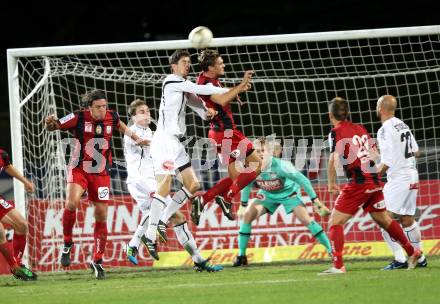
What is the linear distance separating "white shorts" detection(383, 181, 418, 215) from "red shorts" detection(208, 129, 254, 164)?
5.36ft

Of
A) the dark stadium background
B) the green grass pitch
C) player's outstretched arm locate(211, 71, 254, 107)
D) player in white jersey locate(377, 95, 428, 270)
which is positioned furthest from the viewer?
the dark stadium background

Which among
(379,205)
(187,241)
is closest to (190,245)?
(187,241)

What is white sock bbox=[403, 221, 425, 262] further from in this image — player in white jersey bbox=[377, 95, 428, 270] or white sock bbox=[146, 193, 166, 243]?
white sock bbox=[146, 193, 166, 243]

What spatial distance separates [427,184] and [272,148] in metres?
2.43

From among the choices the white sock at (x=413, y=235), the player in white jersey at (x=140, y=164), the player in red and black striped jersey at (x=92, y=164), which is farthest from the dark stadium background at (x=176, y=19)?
the white sock at (x=413, y=235)

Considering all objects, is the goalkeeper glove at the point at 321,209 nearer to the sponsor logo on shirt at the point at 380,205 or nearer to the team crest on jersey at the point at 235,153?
the sponsor logo on shirt at the point at 380,205

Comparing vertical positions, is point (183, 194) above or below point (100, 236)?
above

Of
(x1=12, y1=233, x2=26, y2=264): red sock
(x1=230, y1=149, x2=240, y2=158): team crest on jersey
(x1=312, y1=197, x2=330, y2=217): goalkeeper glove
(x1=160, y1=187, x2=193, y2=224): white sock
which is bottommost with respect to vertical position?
(x1=12, y1=233, x2=26, y2=264): red sock

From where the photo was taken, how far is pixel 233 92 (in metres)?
8.81

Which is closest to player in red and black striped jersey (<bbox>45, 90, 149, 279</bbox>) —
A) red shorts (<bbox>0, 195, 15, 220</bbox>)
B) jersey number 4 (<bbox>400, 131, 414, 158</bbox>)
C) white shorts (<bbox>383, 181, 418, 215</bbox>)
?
red shorts (<bbox>0, 195, 15, 220</bbox>)

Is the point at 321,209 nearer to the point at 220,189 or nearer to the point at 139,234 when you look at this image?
the point at 220,189

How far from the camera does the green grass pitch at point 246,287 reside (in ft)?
22.1

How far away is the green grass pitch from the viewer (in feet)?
22.1

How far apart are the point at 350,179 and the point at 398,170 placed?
1065 mm
